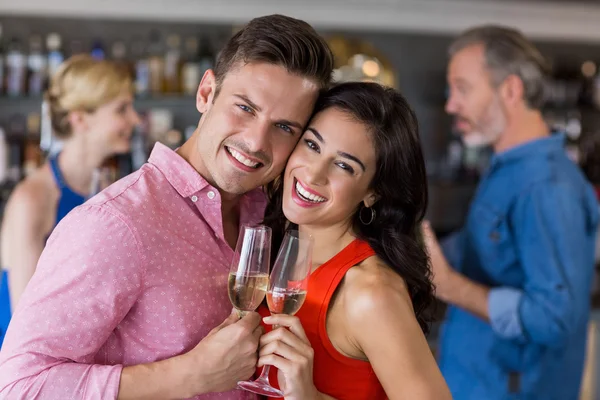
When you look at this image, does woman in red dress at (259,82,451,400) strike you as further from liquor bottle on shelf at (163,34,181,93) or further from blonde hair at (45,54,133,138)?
liquor bottle on shelf at (163,34,181,93)

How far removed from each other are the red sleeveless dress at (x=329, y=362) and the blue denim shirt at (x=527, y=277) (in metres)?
1.05

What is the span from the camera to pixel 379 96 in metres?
1.80

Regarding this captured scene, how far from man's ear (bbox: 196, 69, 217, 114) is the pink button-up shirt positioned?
0.17 metres

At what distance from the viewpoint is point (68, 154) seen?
294 cm

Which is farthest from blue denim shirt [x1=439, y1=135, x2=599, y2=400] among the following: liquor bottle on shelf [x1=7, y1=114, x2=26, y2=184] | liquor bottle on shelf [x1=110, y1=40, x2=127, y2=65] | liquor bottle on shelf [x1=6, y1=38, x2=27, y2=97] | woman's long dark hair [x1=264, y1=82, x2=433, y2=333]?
liquor bottle on shelf [x1=6, y1=38, x2=27, y2=97]

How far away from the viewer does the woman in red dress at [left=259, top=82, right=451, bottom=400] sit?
5.31ft

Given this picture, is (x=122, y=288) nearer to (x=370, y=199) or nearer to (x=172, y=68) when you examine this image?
(x=370, y=199)

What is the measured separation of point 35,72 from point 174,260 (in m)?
3.73

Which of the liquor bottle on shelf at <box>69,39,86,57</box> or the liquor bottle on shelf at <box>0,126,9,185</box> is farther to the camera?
the liquor bottle on shelf at <box>69,39,86,57</box>

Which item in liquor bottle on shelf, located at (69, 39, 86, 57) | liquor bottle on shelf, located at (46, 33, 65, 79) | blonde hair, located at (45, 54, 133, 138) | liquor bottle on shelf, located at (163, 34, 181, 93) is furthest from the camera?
liquor bottle on shelf, located at (163, 34, 181, 93)

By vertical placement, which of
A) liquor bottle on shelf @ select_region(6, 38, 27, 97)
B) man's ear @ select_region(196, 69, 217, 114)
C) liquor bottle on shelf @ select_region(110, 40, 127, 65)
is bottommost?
liquor bottle on shelf @ select_region(6, 38, 27, 97)

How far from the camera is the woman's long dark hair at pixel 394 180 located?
5.82ft

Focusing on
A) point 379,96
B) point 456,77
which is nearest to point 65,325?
point 379,96

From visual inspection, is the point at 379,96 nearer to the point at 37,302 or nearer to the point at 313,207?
the point at 313,207
